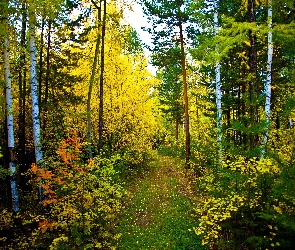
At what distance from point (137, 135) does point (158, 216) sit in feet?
23.7

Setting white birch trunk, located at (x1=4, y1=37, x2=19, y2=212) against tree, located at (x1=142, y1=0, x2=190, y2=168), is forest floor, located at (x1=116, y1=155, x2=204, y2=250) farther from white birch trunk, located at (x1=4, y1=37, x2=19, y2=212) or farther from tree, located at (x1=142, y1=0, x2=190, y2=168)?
white birch trunk, located at (x1=4, y1=37, x2=19, y2=212)

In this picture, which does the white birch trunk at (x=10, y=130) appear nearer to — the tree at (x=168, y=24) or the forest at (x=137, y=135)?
the forest at (x=137, y=135)

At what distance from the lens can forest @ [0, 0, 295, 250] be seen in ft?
22.8

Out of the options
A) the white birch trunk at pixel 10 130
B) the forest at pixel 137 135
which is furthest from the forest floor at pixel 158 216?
the white birch trunk at pixel 10 130

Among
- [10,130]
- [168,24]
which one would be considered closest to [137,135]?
[168,24]

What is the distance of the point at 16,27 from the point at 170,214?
928cm

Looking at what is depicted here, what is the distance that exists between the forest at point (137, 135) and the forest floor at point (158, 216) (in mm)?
55

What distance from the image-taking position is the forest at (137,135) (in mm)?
6953

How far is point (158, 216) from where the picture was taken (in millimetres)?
11453

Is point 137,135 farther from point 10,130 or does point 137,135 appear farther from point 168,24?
point 10,130

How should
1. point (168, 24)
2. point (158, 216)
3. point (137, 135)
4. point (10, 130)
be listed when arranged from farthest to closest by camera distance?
point (137, 135) → point (168, 24) → point (158, 216) → point (10, 130)

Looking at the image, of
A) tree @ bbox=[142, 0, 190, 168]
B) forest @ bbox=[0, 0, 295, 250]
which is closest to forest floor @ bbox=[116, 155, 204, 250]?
forest @ bbox=[0, 0, 295, 250]

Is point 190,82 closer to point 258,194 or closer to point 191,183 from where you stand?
point 191,183

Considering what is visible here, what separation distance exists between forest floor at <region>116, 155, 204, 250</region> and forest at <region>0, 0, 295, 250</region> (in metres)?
0.06
